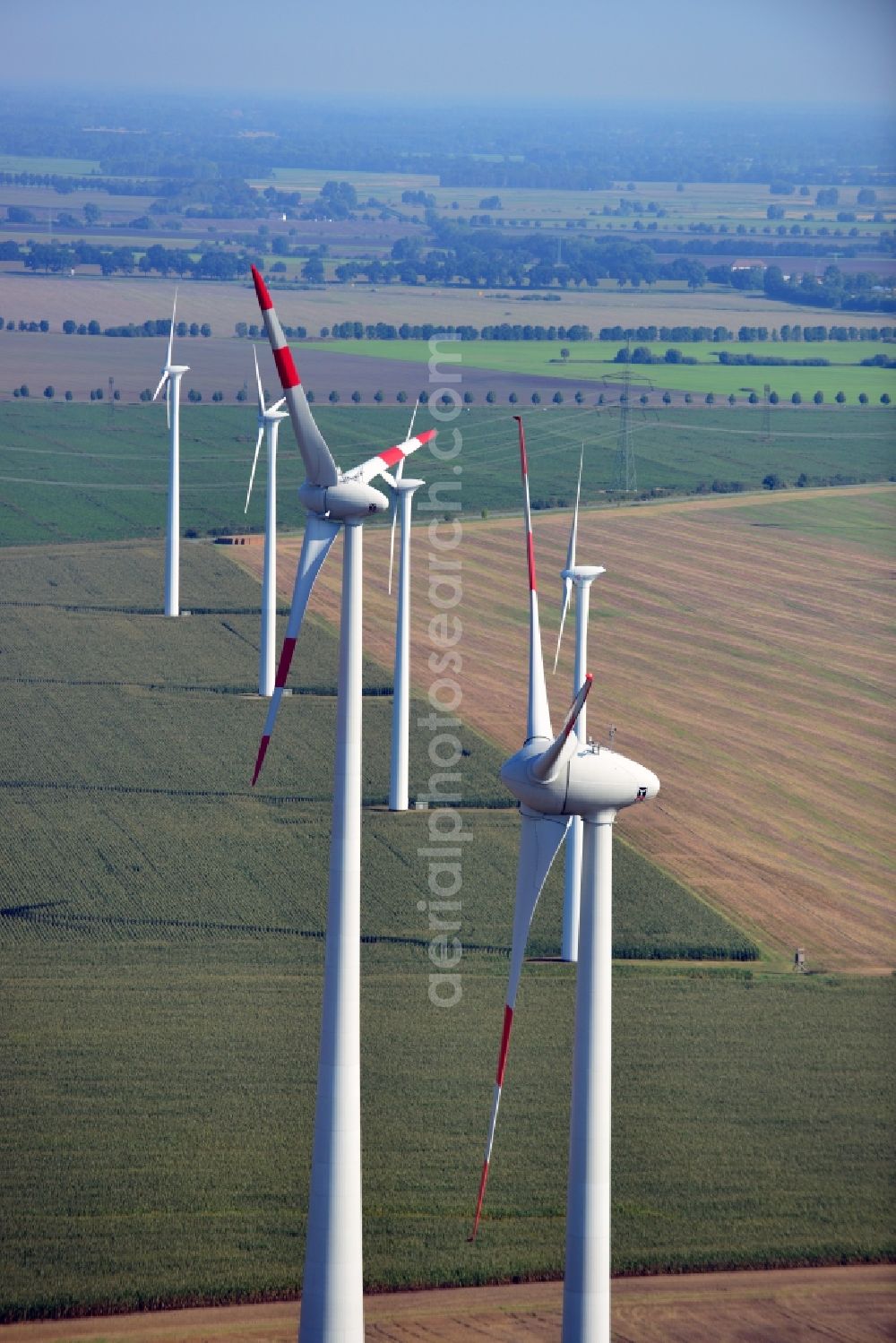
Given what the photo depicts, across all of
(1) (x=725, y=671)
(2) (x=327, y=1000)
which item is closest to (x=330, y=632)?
(1) (x=725, y=671)

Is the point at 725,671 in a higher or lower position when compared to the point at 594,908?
lower

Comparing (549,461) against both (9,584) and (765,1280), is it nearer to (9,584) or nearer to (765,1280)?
(9,584)

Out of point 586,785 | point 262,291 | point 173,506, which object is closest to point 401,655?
point 586,785

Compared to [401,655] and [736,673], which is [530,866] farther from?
[736,673]

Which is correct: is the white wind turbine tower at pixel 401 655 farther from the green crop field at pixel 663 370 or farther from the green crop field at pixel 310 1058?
the green crop field at pixel 663 370

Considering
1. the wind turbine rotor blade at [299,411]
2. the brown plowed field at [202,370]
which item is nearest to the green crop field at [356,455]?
the brown plowed field at [202,370]

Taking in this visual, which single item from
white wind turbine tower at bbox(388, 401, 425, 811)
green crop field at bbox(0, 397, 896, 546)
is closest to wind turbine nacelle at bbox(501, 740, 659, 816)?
white wind turbine tower at bbox(388, 401, 425, 811)

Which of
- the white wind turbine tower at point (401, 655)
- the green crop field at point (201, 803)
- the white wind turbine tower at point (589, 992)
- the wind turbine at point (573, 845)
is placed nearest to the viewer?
the white wind turbine tower at point (589, 992)

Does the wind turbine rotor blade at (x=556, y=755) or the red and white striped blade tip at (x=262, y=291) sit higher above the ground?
the red and white striped blade tip at (x=262, y=291)
